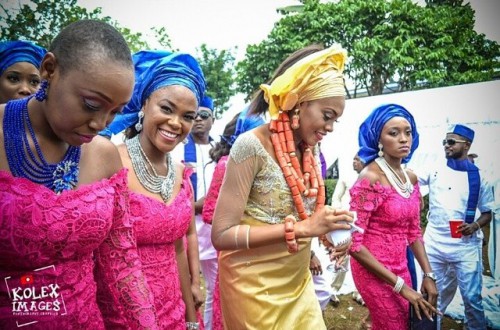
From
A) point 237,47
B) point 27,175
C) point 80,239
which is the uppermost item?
point 237,47

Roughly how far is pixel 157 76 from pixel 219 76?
2391 centimetres

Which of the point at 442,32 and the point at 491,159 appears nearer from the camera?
the point at 491,159

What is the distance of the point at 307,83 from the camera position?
2.47 metres

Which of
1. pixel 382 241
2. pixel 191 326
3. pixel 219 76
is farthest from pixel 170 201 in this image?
pixel 219 76

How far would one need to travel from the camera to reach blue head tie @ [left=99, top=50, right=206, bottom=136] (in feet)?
8.16

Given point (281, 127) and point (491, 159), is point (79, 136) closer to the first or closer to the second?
point (281, 127)

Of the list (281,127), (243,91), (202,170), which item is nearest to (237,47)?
(243,91)

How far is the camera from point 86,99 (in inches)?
57.1

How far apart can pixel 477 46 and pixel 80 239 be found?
16.4 m

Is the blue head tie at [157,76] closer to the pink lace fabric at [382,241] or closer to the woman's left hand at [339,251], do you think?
the woman's left hand at [339,251]

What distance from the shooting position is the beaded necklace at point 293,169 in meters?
2.46

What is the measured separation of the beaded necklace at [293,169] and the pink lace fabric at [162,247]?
2.17 feet

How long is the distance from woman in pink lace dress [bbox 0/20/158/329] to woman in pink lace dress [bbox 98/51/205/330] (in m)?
0.63

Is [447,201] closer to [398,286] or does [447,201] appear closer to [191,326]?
[398,286]
